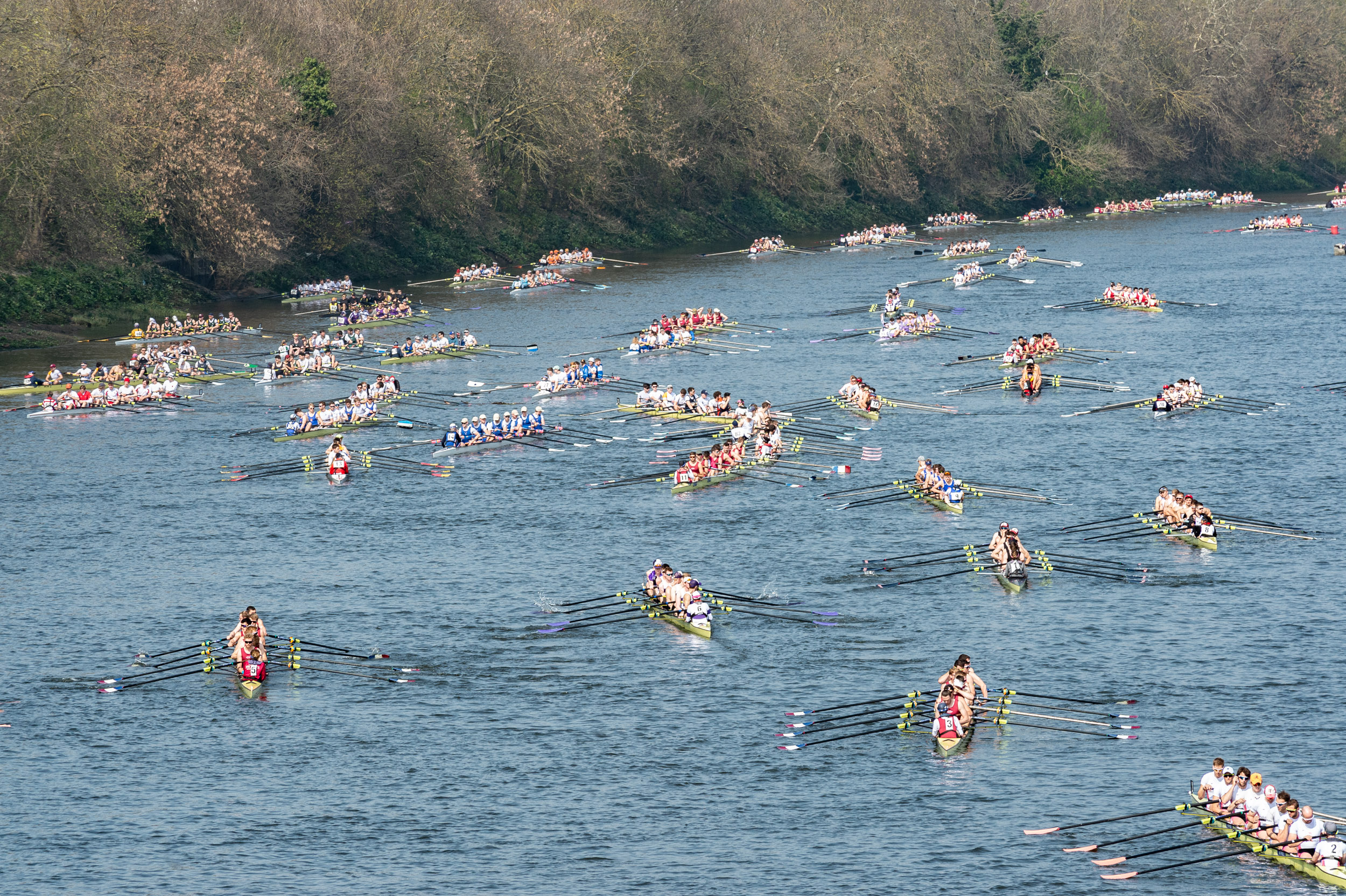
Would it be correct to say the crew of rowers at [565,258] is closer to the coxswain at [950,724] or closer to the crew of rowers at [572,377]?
the crew of rowers at [572,377]

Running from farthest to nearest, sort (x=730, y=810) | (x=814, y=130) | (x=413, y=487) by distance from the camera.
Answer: (x=814, y=130), (x=413, y=487), (x=730, y=810)

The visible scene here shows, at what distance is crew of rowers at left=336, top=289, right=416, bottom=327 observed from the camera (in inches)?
3789

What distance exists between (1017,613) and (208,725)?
22647 mm

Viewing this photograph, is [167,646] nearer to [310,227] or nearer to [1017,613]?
[1017,613]

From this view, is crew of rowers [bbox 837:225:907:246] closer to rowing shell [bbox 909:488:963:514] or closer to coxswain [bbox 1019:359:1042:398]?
coxswain [bbox 1019:359:1042:398]

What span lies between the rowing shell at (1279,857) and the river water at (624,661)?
339 mm

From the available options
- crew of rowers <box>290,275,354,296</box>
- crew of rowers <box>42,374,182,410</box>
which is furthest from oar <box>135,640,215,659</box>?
crew of rowers <box>290,275,354,296</box>

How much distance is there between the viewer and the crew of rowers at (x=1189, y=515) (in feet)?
161

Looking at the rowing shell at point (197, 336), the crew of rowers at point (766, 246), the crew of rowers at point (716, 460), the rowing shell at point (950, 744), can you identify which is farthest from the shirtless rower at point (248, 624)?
the crew of rowers at point (766, 246)

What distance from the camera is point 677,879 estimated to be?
103 feet

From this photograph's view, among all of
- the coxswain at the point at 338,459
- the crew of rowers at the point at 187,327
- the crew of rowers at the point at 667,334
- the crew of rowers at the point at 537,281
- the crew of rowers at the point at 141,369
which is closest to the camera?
the coxswain at the point at 338,459

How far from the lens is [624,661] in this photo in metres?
Answer: 41.9

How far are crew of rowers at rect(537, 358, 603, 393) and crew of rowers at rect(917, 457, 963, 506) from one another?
24.5 metres

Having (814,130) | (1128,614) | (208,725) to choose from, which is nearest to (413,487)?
(208,725)
